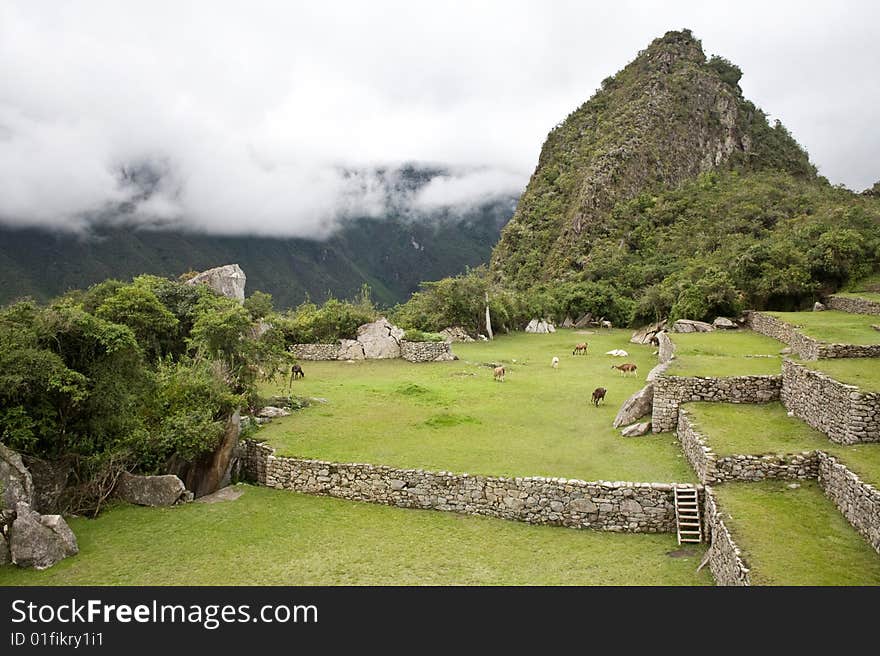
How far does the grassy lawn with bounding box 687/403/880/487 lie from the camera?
36.9 ft

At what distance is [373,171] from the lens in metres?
104

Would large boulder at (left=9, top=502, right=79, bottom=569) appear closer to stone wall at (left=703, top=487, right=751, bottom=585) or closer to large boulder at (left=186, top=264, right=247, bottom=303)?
stone wall at (left=703, top=487, right=751, bottom=585)

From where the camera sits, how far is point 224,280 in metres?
38.8

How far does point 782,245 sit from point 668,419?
1253 inches

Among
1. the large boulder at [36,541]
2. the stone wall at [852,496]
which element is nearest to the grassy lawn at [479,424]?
the stone wall at [852,496]

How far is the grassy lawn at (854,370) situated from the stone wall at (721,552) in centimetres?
469

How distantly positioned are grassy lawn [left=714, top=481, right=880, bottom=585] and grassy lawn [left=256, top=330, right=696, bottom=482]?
2.05 metres

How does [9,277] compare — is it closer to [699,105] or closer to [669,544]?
[669,544]

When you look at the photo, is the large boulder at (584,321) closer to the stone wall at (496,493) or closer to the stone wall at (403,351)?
the stone wall at (403,351)

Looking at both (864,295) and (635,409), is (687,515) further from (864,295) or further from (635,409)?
(864,295)

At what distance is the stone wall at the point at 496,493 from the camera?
41.4 ft

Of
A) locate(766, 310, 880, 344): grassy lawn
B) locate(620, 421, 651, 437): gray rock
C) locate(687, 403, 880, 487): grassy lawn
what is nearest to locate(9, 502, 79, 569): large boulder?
locate(687, 403, 880, 487): grassy lawn

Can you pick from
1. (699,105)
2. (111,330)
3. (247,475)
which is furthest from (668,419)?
(699,105)

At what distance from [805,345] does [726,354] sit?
4305 mm
